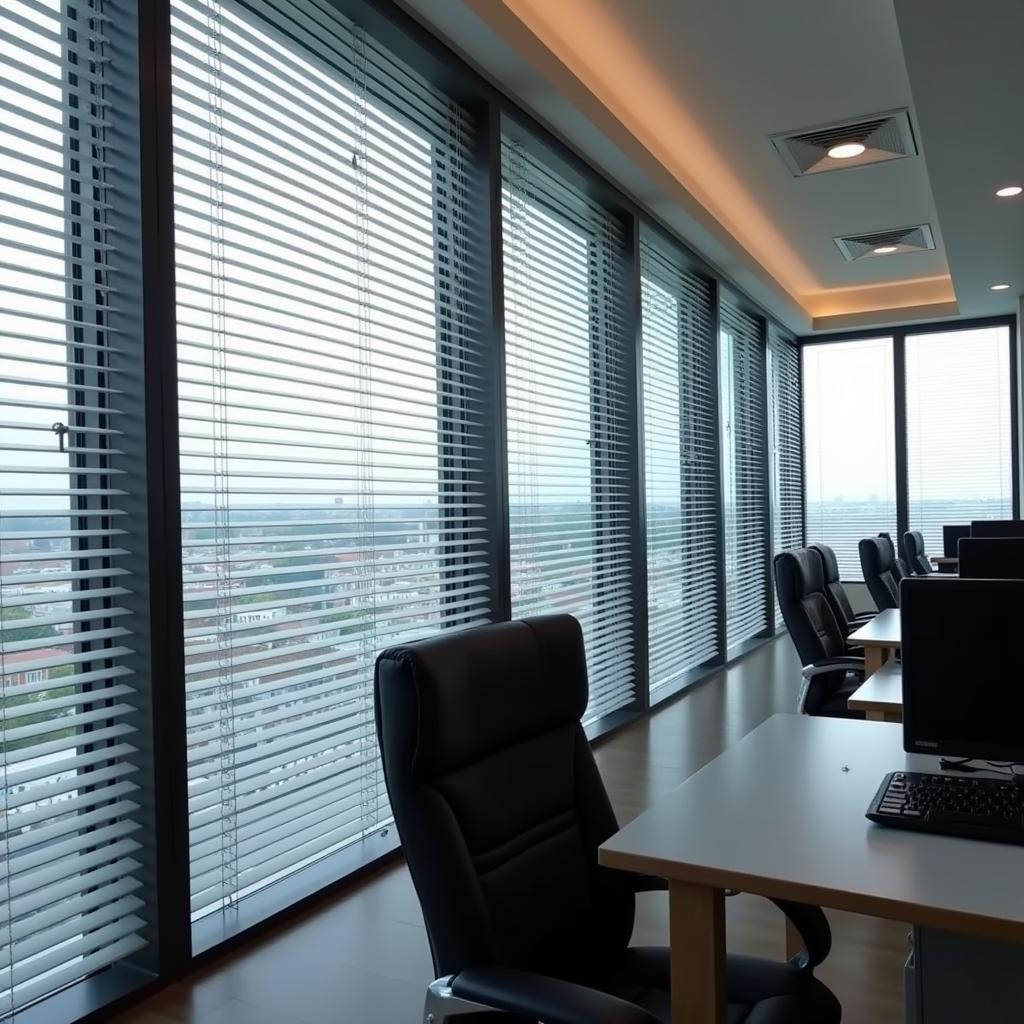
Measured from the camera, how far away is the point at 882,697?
8.97 ft

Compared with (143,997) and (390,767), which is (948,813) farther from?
(143,997)

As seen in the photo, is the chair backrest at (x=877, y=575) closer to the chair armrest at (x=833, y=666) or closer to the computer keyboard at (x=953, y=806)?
the chair armrest at (x=833, y=666)

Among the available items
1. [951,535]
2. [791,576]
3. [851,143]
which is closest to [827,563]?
[791,576]

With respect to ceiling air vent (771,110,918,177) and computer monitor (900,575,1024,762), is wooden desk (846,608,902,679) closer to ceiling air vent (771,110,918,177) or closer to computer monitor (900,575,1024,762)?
computer monitor (900,575,1024,762)

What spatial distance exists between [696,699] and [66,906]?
4.37 m

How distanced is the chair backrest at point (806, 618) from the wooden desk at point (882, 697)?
0.83 metres

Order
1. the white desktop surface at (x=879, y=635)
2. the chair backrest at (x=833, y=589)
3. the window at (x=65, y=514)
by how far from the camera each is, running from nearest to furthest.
Result: the window at (x=65, y=514) → the white desktop surface at (x=879, y=635) → the chair backrest at (x=833, y=589)

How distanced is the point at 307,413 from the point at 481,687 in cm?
166

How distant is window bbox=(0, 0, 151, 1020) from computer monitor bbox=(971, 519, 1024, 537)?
3948 millimetres

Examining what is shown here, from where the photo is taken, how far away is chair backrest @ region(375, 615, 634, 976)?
1451 millimetres

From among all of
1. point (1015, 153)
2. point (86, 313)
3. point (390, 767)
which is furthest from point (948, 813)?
point (1015, 153)

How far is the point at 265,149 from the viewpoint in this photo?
2844 mm

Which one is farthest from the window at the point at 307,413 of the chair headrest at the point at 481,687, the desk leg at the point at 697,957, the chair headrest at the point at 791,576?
the desk leg at the point at 697,957

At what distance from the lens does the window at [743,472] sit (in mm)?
7605
